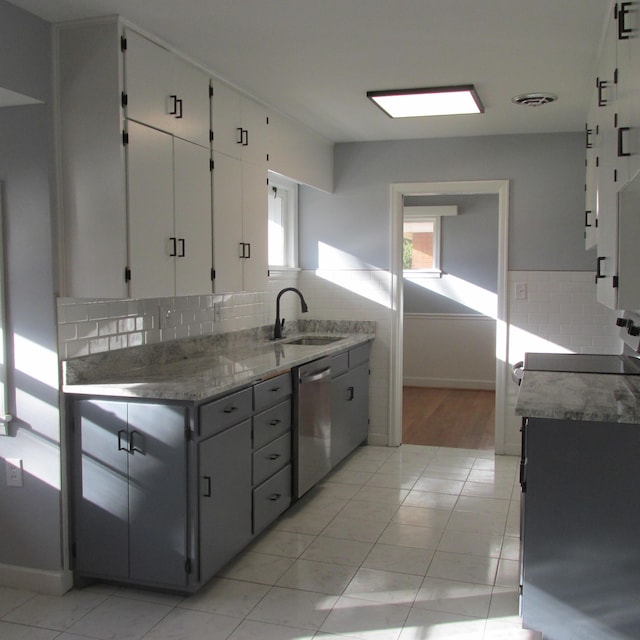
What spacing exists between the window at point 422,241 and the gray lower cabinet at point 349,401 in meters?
2.88

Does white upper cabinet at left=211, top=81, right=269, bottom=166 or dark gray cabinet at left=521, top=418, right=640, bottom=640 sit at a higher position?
white upper cabinet at left=211, top=81, right=269, bottom=166

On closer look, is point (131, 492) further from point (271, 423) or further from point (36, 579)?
point (271, 423)

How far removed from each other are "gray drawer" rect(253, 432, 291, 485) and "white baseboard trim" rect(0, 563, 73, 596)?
37.0 inches

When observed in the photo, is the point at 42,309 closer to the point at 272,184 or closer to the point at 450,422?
the point at 272,184

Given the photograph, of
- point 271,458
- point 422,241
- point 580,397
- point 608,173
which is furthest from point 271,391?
point 422,241

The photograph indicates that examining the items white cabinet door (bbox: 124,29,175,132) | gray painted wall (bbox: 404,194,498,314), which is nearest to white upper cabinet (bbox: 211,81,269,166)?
white cabinet door (bbox: 124,29,175,132)

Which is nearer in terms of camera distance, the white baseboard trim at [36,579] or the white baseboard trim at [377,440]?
the white baseboard trim at [36,579]

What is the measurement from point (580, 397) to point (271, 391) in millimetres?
1577

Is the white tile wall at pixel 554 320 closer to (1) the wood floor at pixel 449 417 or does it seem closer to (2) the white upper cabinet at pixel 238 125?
(1) the wood floor at pixel 449 417

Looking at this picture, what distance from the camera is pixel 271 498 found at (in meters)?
3.69

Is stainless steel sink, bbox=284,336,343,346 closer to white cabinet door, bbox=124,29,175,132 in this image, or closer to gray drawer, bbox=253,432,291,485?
gray drawer, bbox=253,432,291,485

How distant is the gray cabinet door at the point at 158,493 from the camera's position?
9.49ft

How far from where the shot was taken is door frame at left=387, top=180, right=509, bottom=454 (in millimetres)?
5254

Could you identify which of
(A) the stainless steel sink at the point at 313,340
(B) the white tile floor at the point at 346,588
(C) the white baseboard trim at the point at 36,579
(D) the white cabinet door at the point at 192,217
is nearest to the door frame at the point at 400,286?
(A) the stainless steel sink at the point at 313,340
